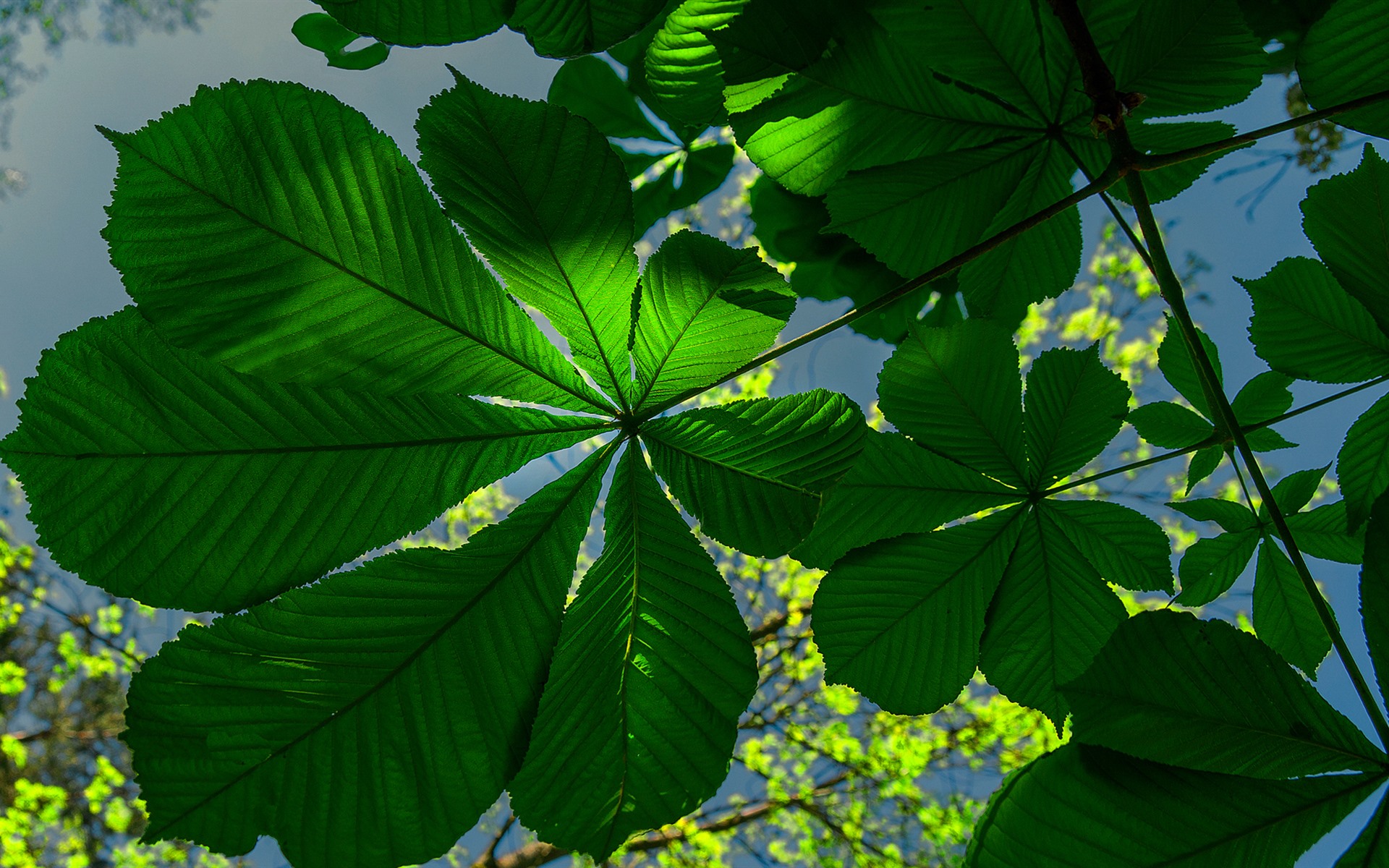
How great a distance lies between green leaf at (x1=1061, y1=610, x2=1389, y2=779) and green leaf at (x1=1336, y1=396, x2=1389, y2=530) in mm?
301

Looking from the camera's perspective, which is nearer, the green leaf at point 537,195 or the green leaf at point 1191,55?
the green leaf at point 537,195

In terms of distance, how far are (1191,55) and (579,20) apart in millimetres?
617

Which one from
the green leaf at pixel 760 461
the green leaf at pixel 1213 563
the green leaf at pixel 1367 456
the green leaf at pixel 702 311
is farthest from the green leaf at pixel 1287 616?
the green leaf at pixel 702 311

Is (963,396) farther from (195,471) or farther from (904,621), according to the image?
(195,471)

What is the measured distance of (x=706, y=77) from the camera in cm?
80

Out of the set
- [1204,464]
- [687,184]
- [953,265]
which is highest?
[687,184]

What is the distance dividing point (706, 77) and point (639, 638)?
584 millimetres

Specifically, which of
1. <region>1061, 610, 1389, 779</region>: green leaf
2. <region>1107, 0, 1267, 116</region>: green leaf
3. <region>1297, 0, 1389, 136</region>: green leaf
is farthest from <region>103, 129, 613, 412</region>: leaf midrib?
<region>1297, 0, 1389, 136</region>: green leaf

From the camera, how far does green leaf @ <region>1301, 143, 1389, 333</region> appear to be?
2.39ft

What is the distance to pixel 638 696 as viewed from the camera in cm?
65

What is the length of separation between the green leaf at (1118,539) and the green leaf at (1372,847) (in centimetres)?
38

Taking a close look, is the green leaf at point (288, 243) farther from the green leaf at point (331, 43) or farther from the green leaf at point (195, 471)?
the green leaf at point (331, 43)

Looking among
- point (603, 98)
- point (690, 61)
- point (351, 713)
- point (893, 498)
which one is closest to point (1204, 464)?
point (893, 498)

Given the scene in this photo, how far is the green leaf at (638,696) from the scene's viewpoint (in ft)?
2.05
